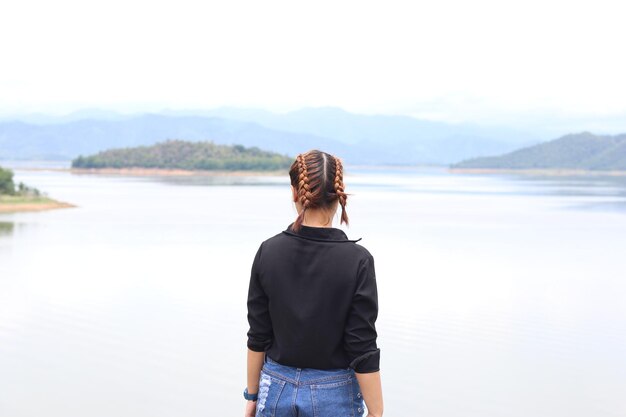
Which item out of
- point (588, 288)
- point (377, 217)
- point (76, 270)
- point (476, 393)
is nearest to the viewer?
point (476, 393)

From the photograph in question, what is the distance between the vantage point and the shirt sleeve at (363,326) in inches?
102

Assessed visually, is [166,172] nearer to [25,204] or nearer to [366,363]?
[25,204]

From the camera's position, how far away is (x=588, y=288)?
13688mm

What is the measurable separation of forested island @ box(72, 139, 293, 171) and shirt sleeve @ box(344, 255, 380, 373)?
99.0 m

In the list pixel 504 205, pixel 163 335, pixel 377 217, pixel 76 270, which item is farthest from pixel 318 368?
pixel 504 205

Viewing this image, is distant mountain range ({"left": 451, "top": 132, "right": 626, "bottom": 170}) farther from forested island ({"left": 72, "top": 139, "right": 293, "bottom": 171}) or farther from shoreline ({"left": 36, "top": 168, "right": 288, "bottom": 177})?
shoreline ({"left": 36, "top": 168, "right": 288, "bottom": 177})

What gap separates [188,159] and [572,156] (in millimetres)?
62283

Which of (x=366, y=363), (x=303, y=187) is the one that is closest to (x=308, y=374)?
(x=366, y=363)

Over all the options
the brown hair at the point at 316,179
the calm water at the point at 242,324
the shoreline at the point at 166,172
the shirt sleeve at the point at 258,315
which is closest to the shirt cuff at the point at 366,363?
the shirt sleeve at the point at 258,315

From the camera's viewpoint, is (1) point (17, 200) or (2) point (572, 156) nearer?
(1) point (17, 200)

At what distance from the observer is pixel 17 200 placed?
31.6 metres

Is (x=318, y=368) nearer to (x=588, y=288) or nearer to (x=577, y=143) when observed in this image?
(x=588, y=288)

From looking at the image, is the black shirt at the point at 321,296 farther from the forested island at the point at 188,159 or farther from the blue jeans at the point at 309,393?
the forested island at the point at 188,159

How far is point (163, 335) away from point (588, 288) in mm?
7194
